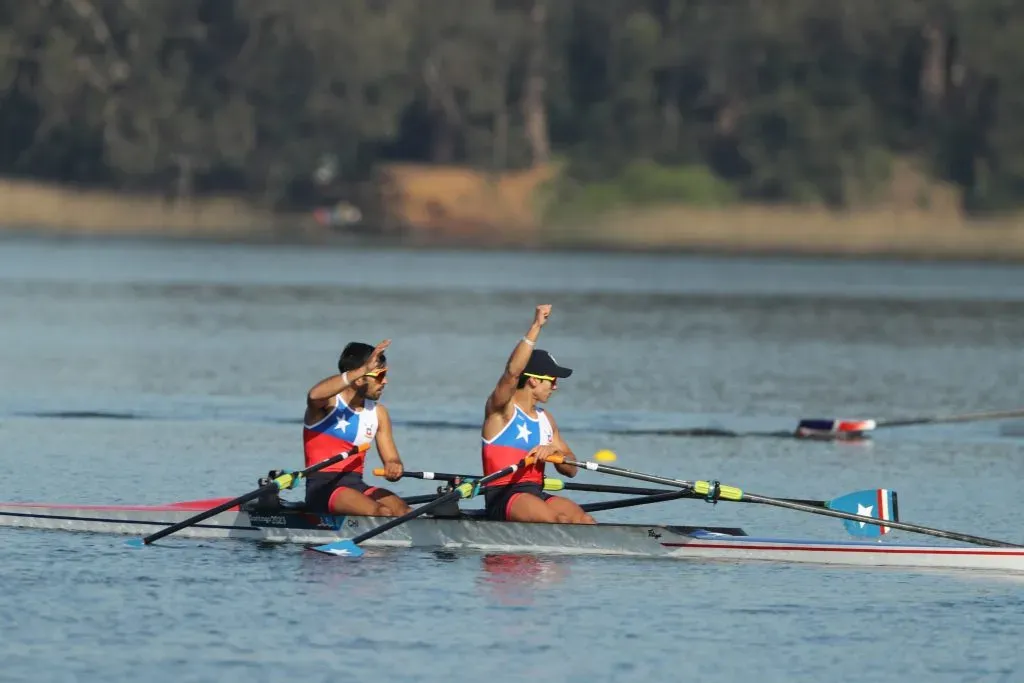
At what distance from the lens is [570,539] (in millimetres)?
21375

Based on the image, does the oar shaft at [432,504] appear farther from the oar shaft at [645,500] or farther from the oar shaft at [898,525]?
the oar shaft at [898,525]

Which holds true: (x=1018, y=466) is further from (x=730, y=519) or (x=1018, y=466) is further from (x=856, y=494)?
(x=856, y=494)

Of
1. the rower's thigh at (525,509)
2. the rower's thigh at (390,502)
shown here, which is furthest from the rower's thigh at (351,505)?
the rower's thigh at (525,509)

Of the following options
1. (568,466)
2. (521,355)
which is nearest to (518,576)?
(568,466)

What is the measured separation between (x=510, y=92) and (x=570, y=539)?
10069cm

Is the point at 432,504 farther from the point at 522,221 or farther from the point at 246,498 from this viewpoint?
the point at 522,221

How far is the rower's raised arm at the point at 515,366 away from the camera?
19.7 metres

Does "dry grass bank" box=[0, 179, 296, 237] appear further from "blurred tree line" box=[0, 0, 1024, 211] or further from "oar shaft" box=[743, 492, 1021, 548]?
"oar shaft" box=[743, 492, 1021, 548]

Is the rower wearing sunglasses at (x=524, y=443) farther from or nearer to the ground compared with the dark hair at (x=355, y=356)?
nearer to the ground

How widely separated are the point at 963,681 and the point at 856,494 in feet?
15.4

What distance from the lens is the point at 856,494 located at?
21719 millimetres

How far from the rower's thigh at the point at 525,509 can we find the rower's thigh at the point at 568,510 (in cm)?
21

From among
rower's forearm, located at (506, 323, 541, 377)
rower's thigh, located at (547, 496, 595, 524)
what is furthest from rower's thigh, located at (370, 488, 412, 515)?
rower's forearm, located at (506, 323, 541, 377)

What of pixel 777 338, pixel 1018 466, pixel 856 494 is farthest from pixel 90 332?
pixel 856 494
